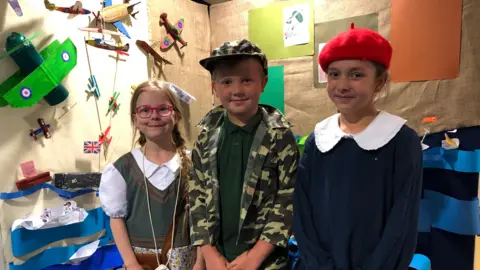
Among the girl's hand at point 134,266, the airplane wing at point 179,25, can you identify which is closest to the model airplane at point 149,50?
the airplane wing at point 179,25

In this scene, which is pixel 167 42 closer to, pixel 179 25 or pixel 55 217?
pixel 179 25

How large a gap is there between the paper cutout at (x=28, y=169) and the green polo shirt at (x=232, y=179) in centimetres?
78

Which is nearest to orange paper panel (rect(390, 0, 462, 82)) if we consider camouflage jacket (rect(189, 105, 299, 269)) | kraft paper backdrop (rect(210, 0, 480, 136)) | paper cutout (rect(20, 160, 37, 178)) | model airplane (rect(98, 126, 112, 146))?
kraft paper backdrop (rect(210, 0, 480, 136))

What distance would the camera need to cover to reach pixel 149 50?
1764mm

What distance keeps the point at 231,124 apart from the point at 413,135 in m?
0.52

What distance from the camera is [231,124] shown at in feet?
3.49

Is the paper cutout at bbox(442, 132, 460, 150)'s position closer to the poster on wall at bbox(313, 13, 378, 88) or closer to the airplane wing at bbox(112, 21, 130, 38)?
the poster on wall at bbox(313, 13, 378, 88)

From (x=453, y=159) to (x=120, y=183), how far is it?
1.35m

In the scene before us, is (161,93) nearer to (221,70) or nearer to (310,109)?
(221,70)

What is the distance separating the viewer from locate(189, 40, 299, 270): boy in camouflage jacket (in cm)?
100

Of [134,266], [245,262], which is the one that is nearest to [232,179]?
[245,262]

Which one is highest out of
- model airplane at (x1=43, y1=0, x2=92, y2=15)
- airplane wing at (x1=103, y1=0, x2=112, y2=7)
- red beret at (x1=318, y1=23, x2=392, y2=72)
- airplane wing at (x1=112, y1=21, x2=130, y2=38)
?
airplane wing at (x1=103, y1=0, x2=112, y2=7)

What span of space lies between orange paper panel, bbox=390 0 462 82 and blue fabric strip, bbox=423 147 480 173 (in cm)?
33

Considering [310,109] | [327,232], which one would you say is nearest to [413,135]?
[327,232]
